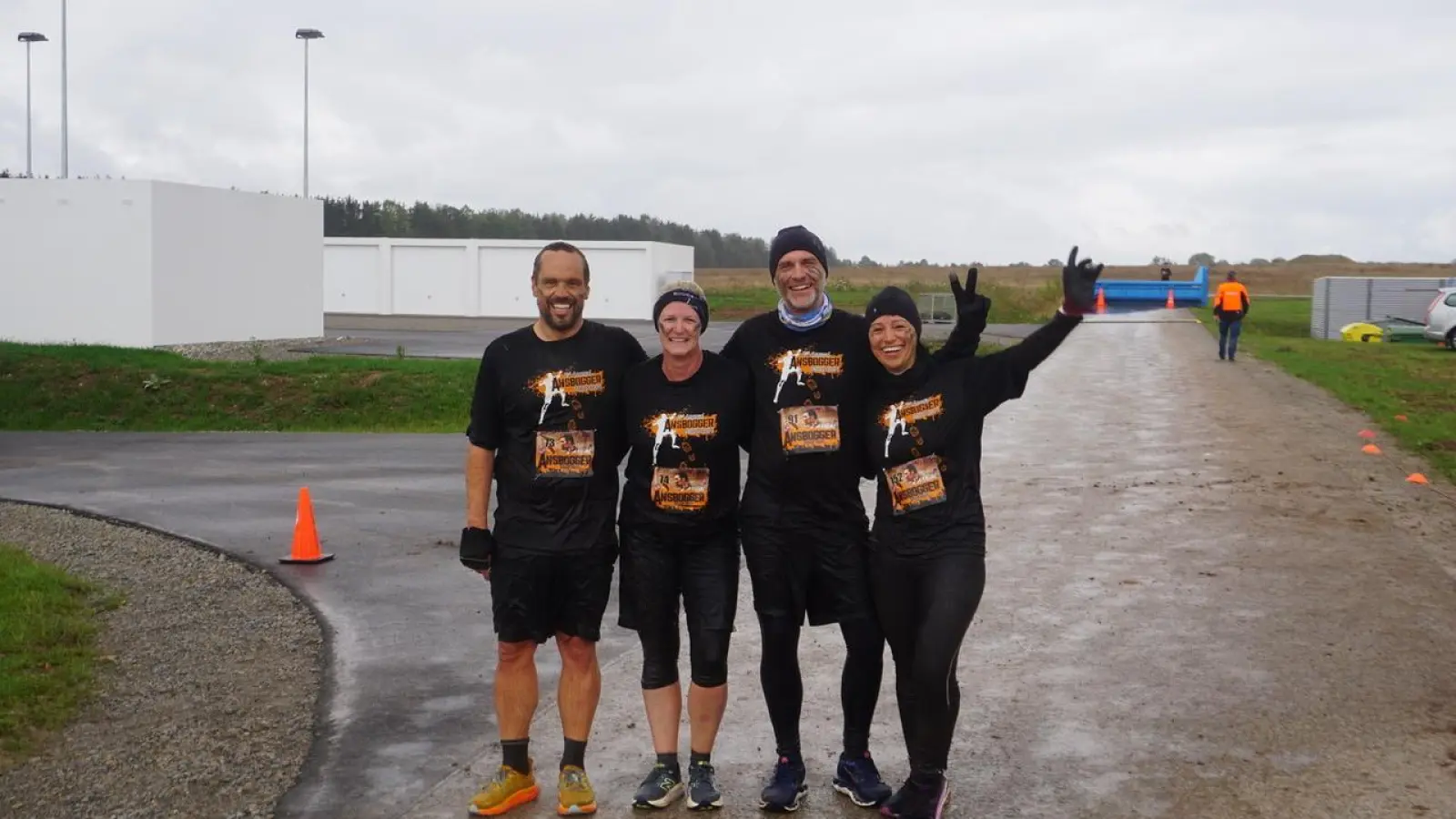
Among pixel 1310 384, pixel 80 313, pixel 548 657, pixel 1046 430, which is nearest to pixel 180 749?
pixel 548 657

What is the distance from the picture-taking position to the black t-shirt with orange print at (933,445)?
16.3 ft

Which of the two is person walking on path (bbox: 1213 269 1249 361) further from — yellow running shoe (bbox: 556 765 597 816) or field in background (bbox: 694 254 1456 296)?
field in background (bbox: 694 254 1456 296)

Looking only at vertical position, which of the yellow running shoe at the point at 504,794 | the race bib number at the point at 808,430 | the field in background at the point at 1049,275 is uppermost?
the field in background at the point at 1049,275

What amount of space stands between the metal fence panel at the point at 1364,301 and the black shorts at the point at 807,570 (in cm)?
4025

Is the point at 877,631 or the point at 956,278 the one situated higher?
the point at 956,278

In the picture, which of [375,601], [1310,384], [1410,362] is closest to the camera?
[375,601]

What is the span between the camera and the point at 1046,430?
17.5m

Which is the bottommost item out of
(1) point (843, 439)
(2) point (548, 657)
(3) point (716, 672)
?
(2) point (548, 657)

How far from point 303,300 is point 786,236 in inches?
1300

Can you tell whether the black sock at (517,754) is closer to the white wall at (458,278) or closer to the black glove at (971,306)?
the black glove at (971,306)

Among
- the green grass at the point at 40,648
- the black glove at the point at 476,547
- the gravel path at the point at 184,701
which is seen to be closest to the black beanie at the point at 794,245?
the black glove at the point at 476,547

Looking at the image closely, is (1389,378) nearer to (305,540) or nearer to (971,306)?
(305,540)

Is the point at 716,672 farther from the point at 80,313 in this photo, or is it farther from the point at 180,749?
the point at 80,313

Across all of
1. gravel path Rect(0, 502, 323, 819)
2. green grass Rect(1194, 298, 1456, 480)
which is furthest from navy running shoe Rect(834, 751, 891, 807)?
green grass Rect(1194, 298, 1456, 480)
